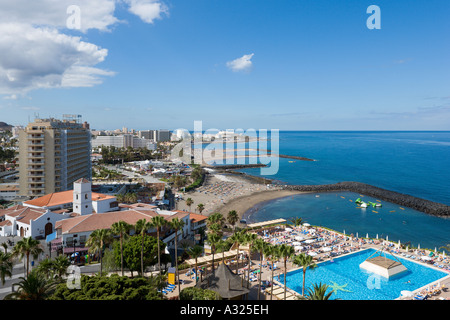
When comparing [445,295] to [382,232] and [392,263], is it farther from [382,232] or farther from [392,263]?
[382,232]

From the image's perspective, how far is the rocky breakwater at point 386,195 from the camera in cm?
6084

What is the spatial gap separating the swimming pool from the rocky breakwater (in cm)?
3440

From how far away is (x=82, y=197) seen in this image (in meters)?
38.2

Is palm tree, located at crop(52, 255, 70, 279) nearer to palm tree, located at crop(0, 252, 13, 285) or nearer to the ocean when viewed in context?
palm tree, located at crop(0, 252, 13, 285)

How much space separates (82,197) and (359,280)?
35953 mm

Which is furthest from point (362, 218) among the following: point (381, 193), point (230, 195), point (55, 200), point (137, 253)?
point (55, 200)

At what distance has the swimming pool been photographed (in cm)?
2792

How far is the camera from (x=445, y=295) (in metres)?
26.8

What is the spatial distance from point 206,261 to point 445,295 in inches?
924

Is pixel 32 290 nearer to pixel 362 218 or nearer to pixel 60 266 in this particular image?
pixel 60 266

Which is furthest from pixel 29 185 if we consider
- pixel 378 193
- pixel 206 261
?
pixel 378 193

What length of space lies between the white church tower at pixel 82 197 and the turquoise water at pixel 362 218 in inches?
1162
